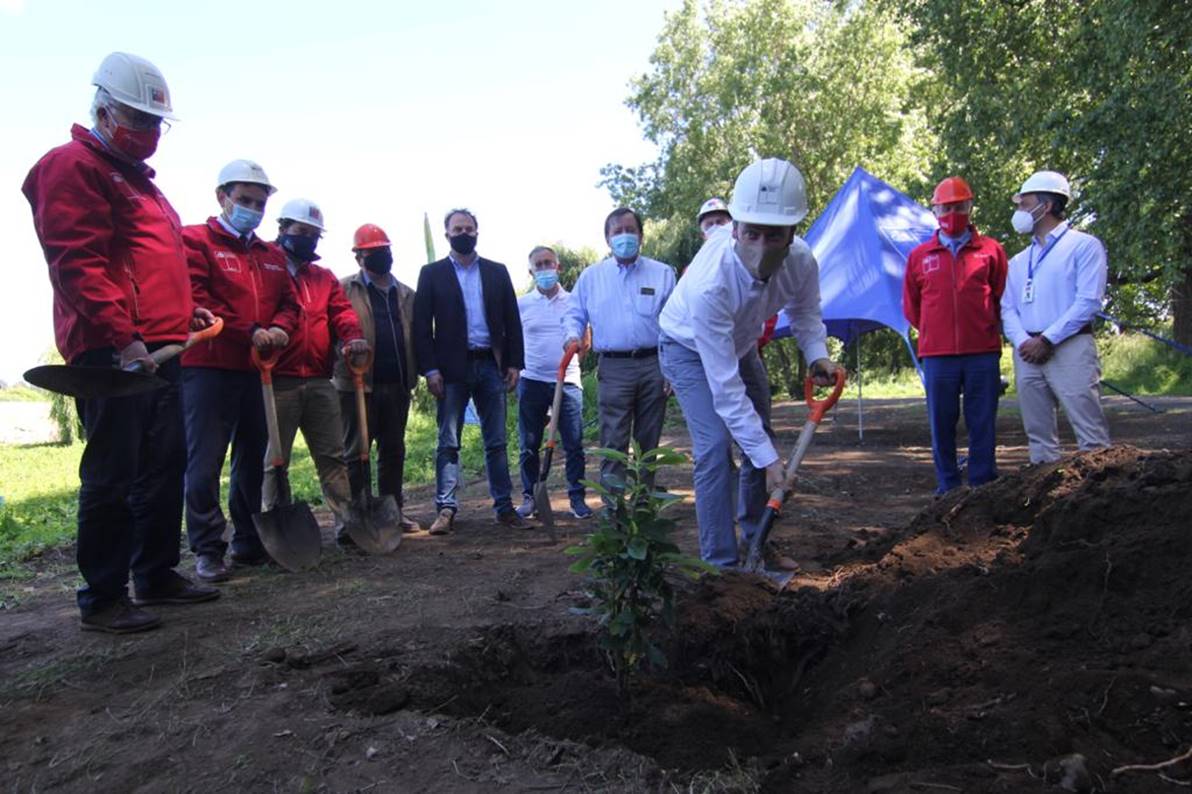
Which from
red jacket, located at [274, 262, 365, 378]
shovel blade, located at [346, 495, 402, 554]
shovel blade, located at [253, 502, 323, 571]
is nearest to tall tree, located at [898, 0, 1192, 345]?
red jacket, located at [274, 262, 365, 378]

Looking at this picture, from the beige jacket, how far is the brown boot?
0.89m

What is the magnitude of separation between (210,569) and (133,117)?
230 cm

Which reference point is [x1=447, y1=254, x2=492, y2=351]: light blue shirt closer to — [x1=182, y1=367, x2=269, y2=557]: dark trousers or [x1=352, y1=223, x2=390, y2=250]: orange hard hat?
[x1=352, y1=223, x2=390, y2=250]: orange hard hat

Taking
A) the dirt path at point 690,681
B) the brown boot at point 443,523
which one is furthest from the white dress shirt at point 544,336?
the dirt path at point 690,681

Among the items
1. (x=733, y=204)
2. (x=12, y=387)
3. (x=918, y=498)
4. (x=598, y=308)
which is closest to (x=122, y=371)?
(x=733, y=204)

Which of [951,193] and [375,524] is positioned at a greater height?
[951,193]

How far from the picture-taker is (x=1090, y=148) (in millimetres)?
10133

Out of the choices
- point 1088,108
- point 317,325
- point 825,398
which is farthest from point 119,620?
point 1088,108

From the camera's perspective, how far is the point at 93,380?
3217 mm

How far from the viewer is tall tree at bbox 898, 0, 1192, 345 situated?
908 cm

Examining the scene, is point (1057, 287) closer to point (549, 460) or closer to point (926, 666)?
point (549, 460)

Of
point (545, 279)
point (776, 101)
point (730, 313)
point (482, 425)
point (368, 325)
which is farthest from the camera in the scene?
point (776, 101)

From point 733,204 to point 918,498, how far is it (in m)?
3.74

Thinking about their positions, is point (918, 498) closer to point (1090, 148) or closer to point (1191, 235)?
point (1090, 148)
